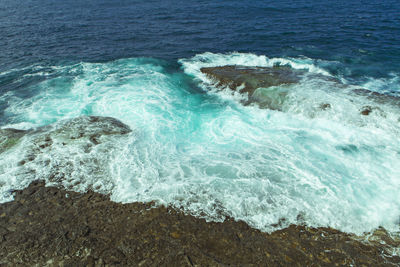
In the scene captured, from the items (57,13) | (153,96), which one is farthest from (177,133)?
(57,13)

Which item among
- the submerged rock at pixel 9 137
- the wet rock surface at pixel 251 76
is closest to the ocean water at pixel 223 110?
the submerged rock at pixel 9 137

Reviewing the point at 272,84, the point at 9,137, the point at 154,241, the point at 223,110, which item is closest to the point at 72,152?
the point at 9,137

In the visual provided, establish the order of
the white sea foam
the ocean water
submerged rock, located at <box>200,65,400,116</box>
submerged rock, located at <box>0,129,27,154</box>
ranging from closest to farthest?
the white sea foam, the ocean water, submerged rock, located at <box>0,129,27,154</box>, submerged rock, located at <box>200,65,400,116</box>

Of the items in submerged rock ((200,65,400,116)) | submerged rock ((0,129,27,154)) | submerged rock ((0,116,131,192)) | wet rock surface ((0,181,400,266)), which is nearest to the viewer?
wet rock surface ((0,181,400,266))

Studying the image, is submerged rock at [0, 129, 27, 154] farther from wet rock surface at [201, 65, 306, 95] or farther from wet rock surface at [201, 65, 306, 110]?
wet rock surface at [201, 65, 306, 95]

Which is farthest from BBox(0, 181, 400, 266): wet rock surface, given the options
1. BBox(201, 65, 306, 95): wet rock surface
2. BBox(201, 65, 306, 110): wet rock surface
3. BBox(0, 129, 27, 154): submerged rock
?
BBox(201, 65, 306, 95): wet rock surface
